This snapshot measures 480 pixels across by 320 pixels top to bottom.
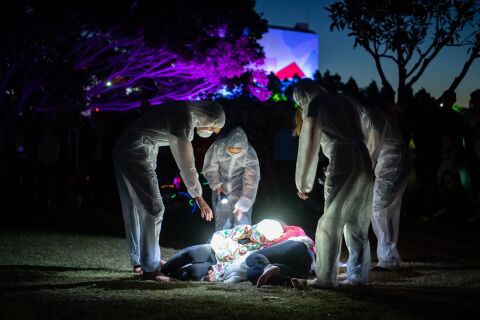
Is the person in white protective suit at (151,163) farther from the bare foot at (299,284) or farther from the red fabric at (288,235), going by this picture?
the bare foot at (299,284)

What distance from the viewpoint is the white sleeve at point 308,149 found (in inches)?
230

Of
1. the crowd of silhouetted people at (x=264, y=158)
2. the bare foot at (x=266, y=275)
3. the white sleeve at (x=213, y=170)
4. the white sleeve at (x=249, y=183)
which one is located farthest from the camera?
the crowd of silhouetted people at (x=264, y=158)

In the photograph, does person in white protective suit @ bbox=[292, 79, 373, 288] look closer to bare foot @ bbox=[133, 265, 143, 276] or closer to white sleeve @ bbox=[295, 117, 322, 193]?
white sleeve @ bbox=[295, 117, 322, 193]

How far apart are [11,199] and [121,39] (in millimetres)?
5934

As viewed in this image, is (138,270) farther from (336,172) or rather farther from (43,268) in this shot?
(336,172)

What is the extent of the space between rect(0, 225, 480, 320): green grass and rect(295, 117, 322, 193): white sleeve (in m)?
1.12

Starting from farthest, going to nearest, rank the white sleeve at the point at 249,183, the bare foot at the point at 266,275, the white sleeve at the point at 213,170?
the white sleeve at the point at 213,170
the white sleeve at the point at 249,183
the bare foot at the point at 266,275

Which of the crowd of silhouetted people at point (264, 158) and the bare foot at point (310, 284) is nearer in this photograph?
the bare foot at point (310, 284)

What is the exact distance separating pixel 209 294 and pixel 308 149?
5.44 ft

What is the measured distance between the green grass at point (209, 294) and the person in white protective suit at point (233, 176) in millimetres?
1610

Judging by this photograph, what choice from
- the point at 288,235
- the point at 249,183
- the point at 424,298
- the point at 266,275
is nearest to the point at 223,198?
the point at 249,183

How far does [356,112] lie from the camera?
591 centimetres

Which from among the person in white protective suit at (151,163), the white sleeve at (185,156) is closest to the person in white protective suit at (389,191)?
the person in white protective suit at (151,163)

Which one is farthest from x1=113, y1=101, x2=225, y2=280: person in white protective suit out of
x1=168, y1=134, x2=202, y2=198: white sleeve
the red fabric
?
the red fabric
